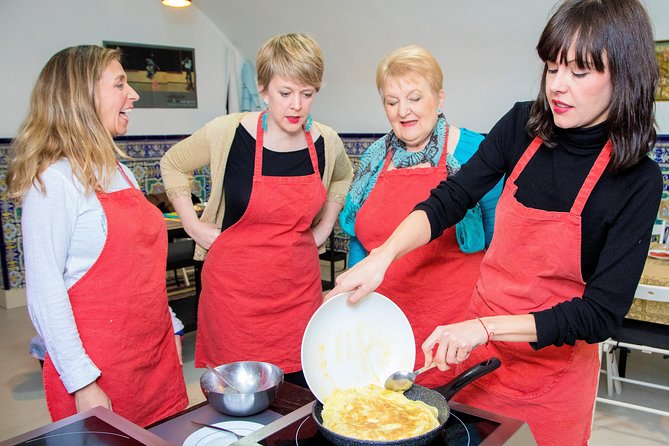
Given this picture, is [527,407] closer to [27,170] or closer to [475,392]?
[475,392]

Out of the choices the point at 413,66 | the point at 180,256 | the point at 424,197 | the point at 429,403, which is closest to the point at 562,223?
the point at 429,403

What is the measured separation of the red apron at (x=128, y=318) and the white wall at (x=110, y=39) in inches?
141

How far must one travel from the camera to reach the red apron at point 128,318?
1523 mm

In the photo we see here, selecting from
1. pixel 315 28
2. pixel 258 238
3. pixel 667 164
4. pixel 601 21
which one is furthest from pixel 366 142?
pixel 601 21

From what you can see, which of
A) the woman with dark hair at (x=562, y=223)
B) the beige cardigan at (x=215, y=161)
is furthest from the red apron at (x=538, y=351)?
the beige cardigan at (x=215, y=161)

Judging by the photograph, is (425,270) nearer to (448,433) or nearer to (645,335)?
(448,433)

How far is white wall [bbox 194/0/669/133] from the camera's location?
152 inches

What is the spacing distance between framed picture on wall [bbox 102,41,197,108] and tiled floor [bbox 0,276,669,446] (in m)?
2.26

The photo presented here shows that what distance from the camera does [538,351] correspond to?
138 centimetres

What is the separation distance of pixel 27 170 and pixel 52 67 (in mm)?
298

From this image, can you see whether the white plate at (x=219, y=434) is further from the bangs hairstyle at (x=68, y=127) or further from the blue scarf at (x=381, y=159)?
the blue scarf at (x=381, y=159)

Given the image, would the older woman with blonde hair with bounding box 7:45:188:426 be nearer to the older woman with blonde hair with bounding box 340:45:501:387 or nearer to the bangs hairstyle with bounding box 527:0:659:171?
the older woman with blonde hair with bounding box 340:45:501:387

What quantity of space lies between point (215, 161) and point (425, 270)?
83 cm

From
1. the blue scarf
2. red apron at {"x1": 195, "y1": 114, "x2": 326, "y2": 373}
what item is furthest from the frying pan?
red apron at {"x1": 195, "y1": 114, "x2": 326, "y2": 373}
